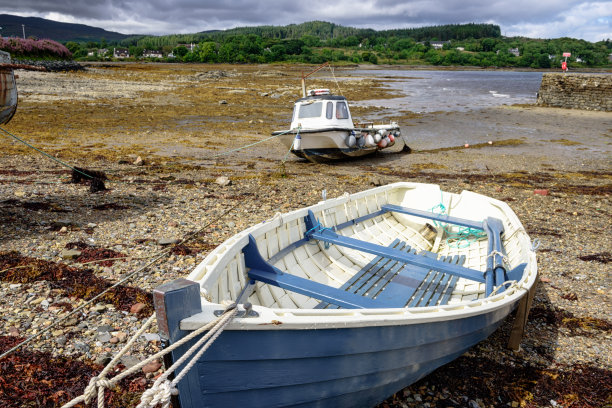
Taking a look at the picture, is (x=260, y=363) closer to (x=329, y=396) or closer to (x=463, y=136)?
(x=329, y=396)

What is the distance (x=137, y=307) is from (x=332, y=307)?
2.82 metres

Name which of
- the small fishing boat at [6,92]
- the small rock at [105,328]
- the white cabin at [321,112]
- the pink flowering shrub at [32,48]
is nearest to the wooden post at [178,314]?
the small rock at [105,328]

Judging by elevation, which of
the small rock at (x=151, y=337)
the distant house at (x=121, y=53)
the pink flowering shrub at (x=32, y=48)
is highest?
the distant house at (x=121, y=53)

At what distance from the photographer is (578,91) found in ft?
135

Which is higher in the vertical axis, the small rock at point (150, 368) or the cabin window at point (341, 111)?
the cabin window at point (341, 111)

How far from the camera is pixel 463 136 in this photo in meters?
28.4

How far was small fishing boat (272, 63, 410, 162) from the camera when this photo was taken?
56.9ft

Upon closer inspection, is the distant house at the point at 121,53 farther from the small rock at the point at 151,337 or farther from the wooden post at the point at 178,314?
the wooden post at the point at 178,314

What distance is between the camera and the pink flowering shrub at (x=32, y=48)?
5041cm

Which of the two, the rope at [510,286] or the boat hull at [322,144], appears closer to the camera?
the rope at [510,286]

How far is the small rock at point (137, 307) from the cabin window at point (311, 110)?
12719mm

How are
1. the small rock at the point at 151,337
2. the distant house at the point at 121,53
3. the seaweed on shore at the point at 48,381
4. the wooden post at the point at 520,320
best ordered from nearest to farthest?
1. the seaweed on shore at the point at 48,381
2. the wooden post at the point at 520,320
3. the small rock at the point at 151,337
4. the distant house at the point at 121,53

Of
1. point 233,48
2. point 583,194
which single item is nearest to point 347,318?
point 583,194

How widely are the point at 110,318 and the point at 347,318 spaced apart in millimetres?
3966
